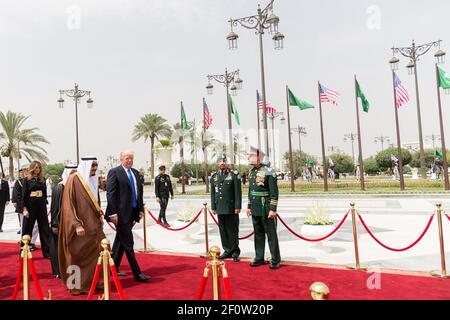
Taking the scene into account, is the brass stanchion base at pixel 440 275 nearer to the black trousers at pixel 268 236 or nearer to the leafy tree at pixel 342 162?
the black trousers at pixel 268 236

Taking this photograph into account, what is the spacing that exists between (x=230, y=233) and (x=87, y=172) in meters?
2.93

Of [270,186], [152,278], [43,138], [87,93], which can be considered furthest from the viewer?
[43,138]

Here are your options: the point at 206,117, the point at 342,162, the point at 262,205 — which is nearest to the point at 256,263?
the point at 262,205

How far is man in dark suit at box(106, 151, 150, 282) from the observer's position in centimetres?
544

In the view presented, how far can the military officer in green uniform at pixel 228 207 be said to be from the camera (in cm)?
680

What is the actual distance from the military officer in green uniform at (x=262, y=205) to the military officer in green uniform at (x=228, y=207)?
0.47 m

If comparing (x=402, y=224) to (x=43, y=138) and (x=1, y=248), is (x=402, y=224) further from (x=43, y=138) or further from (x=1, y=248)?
(x=43, y=138)

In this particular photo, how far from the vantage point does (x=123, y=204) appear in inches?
217

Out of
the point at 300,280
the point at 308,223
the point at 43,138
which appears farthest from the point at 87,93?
the point at 300,280

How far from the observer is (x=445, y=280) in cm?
518

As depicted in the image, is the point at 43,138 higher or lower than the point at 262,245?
higher

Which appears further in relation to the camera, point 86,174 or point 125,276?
point 125,276

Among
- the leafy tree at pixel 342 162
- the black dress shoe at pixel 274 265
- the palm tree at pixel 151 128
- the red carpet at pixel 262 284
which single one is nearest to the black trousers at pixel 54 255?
the red carpet at pixel 262 284

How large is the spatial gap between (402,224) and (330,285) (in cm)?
680
